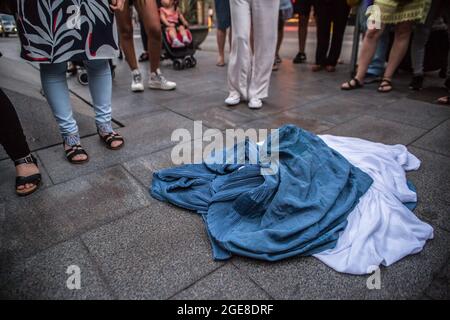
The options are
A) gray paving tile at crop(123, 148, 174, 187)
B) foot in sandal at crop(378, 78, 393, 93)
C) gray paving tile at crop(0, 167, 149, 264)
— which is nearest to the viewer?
gray paving tile at crop(0, 167, 149, 264)

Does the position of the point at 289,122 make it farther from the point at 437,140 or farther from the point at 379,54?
the point at 379,54

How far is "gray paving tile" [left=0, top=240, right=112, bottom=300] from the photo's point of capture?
1137mm

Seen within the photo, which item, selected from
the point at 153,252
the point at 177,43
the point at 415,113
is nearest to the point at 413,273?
the point at 153,252

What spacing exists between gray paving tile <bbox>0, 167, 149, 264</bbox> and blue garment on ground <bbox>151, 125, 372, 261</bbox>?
189 mm

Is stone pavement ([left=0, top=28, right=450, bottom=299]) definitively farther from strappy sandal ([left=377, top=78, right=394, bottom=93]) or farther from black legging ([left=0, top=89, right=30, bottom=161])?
strappy sandal ([left=377, top=78, right=394, bottom=93])

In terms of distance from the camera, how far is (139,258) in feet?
4.26

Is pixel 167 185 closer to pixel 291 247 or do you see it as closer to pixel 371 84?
pixel 291 247

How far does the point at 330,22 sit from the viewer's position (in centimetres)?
448

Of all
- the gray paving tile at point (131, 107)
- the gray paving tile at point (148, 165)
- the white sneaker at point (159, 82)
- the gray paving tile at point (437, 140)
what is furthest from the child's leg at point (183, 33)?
the gray paving tile at point (437, 140)

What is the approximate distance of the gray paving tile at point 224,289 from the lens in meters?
1.12

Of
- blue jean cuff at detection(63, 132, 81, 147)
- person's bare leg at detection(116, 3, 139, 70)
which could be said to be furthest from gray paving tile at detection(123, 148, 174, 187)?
person's bare leg at detection(116, 3, 139, 70)

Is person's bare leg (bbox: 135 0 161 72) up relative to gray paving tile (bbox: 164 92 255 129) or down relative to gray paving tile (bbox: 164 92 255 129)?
up

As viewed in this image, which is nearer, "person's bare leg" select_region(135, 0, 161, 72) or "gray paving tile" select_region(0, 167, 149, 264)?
"gray paving tile" select_region(0, 167, 149, 264)

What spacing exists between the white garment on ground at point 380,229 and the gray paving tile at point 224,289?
0.32m
